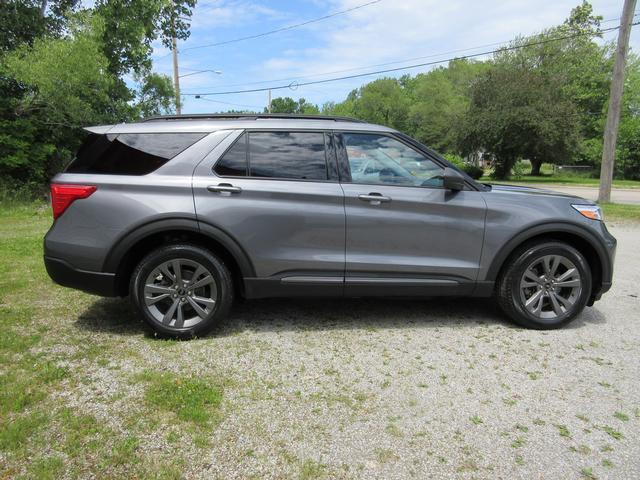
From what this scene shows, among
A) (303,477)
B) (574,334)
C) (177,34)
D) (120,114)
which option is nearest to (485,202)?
(574,334)

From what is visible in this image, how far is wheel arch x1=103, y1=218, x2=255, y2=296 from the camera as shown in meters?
3.62

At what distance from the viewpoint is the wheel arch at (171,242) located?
3.62 meters

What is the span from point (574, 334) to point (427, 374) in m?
1.64

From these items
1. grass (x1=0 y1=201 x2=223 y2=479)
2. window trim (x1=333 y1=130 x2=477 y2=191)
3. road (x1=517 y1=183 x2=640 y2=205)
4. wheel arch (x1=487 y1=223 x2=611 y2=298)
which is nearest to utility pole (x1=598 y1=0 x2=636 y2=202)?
road (x1=517 y1=183 x2=640 y2=205)

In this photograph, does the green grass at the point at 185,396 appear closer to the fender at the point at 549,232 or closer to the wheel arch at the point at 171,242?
the wheel arch at the point at 171,242

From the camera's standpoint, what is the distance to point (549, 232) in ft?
13.2

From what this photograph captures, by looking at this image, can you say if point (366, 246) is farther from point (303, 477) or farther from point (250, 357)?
point (303, 477)

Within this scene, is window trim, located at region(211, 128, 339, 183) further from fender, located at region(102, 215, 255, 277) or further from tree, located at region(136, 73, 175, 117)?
tree, located at region(136, 73, 175, 117)

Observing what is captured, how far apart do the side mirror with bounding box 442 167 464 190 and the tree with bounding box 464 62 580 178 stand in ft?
114

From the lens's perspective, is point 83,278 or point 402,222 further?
point 402,222

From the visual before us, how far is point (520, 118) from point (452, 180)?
115ft

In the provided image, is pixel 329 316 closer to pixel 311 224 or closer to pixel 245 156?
pixel 311 224

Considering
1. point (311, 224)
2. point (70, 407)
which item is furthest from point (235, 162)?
point (70, 407)

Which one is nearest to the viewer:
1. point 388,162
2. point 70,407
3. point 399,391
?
point 70,407
